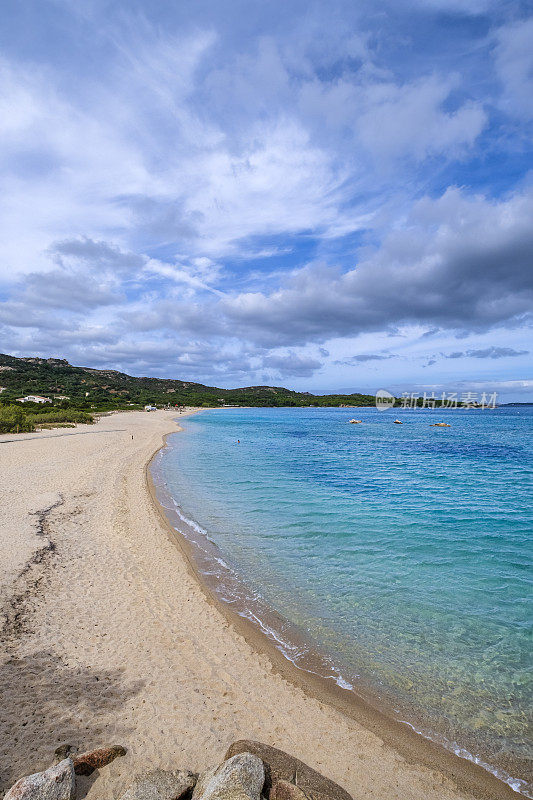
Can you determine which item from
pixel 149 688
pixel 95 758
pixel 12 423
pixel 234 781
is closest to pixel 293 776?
pixel 234 781

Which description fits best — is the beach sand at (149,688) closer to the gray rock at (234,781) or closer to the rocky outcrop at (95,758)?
the rocky outcrop at (95,758)

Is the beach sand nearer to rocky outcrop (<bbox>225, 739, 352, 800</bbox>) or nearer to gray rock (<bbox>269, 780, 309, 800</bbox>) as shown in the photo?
rocky outcrop (<bbox>225, 739, 352, 800</bbox>)

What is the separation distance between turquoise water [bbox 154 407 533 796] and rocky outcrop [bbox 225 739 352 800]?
2509 mm

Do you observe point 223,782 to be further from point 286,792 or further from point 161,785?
point 161,785

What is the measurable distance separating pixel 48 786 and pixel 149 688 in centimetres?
247

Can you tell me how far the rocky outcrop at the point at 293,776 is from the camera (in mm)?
3873

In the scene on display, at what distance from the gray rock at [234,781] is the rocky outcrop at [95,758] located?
1.31 meters

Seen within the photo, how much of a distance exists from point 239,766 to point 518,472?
1163 inches

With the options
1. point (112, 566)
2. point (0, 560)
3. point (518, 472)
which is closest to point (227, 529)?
point (112, 566)

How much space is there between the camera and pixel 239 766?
12.7ft

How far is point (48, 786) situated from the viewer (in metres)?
3.80

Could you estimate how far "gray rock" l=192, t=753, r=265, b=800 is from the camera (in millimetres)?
3607

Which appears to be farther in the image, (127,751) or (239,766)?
(127,751)

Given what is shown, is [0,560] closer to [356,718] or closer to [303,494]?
[356,718]
